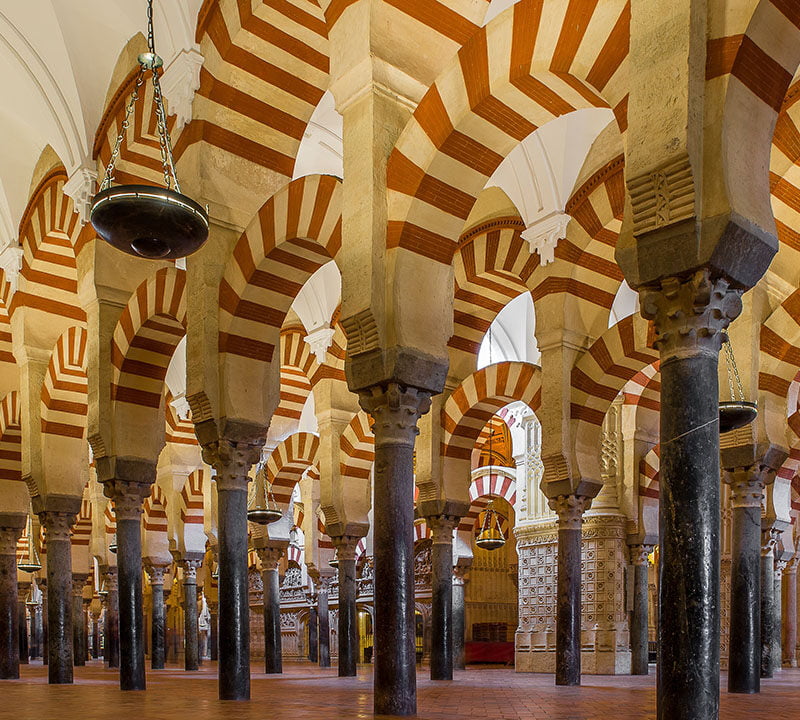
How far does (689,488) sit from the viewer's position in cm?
329

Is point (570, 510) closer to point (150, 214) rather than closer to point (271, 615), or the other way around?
point (150, 214)

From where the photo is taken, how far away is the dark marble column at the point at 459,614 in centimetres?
1182

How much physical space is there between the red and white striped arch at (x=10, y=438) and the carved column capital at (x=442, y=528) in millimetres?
5489

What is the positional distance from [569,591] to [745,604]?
4.79 ft

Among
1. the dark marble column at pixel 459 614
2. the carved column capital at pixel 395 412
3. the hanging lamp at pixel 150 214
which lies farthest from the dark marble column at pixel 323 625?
the hanging lamp at pixel 150 214

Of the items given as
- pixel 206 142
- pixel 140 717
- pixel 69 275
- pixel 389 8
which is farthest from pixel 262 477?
pixel 389 8

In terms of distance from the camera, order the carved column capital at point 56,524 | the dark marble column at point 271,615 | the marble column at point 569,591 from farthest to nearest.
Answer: the dark marble column at point 271,615
the carved column capital at point 56,524
the marble column at point 569,591

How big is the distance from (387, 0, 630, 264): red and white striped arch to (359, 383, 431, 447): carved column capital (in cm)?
86

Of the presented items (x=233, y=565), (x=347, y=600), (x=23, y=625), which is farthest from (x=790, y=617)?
(x=23, y=625)

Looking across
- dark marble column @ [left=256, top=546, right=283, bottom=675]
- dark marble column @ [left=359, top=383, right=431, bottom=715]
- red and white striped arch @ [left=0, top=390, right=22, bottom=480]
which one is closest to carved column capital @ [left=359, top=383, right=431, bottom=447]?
dark marble column @ [left=359, top=383, right=431, bottom=715]

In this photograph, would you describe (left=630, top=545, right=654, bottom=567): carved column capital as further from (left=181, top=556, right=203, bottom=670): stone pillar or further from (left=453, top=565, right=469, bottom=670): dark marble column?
(left=181, top=556, right=203, bottom=670): stone pillar

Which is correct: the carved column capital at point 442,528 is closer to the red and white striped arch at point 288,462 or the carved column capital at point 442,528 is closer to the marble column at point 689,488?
the red and white striped arch at point 288,462

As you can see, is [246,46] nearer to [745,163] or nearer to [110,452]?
[110,452]

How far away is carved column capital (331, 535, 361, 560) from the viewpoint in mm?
10492
